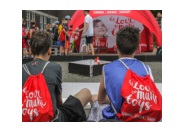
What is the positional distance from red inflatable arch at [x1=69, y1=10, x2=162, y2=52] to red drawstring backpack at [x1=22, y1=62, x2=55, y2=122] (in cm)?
823

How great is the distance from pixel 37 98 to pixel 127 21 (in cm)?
957

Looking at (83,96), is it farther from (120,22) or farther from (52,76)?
(120,22)

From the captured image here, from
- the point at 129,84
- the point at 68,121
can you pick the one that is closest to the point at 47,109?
the point at 68,121

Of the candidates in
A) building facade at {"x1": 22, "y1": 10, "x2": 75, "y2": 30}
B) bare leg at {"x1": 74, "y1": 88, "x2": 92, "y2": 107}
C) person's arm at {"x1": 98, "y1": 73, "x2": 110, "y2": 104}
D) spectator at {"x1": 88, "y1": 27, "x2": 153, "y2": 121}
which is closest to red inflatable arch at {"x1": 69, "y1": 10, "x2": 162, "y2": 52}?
building facade at {"x1": 22, "y1": 10, "x2": 75, "y2": 30}

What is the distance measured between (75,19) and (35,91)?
8814mm

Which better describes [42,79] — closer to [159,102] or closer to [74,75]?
[159,102]

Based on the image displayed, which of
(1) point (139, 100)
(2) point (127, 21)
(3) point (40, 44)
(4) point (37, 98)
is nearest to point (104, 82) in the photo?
(1) point (139, 100)

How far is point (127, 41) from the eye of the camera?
225 centimetres

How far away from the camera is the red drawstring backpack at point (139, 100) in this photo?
6.61ft

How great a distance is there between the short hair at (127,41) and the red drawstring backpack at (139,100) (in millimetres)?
223

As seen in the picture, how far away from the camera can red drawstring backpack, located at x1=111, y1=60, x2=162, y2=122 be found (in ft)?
6.61

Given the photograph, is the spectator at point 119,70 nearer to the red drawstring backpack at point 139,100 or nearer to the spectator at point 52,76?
the red drawstring backpack at point 139,100

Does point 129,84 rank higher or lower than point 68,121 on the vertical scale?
higher

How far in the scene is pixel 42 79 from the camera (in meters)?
2.16
